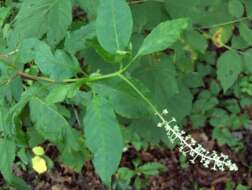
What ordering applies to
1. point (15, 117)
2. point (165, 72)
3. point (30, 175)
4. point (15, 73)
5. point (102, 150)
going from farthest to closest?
point (30, 175)
point (165, 72)
point (15, 73)
point (15, 117)
point (102, 150)

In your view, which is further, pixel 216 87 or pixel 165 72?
pixel 216 87

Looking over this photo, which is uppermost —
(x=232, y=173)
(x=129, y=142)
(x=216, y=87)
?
(x=216, y=87)

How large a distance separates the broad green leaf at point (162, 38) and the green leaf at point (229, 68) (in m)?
1.07

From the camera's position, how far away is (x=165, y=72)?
7.10 feet

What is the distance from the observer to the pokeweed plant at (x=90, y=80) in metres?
1.12

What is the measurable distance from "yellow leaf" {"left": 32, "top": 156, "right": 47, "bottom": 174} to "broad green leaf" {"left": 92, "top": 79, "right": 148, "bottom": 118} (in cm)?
248

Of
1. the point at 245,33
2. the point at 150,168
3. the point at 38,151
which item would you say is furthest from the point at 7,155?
the point at 150,168

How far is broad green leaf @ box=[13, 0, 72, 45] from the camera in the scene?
168cm

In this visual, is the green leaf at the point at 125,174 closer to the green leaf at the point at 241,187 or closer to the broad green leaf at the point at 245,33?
the green leaf at the point at 241,187

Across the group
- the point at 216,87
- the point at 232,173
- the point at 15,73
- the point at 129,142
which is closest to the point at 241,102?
the point at 216,87

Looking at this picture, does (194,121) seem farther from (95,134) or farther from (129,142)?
(95,134)

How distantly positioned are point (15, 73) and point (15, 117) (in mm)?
204

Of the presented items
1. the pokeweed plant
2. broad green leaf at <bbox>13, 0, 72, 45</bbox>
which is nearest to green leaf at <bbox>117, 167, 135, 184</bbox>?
the pokeweed plant

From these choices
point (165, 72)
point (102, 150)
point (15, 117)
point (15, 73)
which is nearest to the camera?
point (102, 150)
